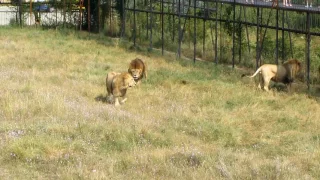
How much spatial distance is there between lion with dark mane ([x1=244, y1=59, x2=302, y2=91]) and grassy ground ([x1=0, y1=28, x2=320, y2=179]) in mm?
294

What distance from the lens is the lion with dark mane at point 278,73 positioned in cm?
1557

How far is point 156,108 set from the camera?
43.4ft

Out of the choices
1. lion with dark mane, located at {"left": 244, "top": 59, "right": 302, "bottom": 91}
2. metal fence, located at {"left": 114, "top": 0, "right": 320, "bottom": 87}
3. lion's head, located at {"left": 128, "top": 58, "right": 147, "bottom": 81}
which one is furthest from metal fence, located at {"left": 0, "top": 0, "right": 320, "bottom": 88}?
lion's head, located at {"left": 128, "top": 58, "right": 147, "bottom": 81}

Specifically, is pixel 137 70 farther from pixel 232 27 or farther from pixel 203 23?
pixel 203 23

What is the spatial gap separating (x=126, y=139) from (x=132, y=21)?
16.6 meters

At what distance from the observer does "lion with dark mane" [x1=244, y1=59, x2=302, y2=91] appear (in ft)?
51.1

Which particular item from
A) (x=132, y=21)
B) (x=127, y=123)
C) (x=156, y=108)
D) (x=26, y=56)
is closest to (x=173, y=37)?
(x=132, y=21)

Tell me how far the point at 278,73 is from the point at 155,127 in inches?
205

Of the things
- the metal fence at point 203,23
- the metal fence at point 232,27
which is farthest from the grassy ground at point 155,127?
the metal fence at point 203,23

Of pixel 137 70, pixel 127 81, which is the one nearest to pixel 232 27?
pixel 137 70

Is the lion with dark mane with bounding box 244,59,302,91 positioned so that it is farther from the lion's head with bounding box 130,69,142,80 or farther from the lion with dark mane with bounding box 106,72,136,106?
the lion with dark mane with bounding box 106,72,136,106

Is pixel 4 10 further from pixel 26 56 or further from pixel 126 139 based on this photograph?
pixel 126 139

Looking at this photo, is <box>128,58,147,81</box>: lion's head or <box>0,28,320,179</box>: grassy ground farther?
<box>128,58,147,81</box>: lion's head

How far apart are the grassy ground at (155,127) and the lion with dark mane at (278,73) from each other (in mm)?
294
